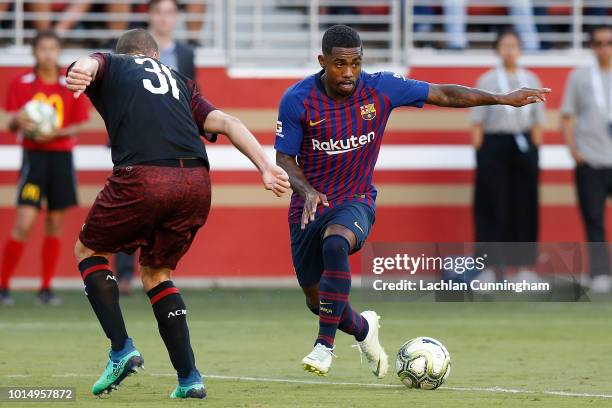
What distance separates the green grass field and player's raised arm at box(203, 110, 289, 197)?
121cm

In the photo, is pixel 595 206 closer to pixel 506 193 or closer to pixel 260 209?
pixel 506 193

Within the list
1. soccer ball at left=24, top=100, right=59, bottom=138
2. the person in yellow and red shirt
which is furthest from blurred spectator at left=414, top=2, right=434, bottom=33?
soccer ball at left=24, top=100, right=59, bottom=138

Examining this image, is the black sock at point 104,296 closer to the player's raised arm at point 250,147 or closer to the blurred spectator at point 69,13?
the player's raised arm at point 250,147

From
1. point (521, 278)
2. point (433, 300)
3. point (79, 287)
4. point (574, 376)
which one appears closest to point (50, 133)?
point (79, 287)

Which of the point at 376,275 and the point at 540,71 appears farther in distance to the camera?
the point at 540,71

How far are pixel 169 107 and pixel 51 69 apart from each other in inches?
249

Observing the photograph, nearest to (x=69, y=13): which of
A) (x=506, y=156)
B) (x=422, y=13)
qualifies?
(x=422, y=13)

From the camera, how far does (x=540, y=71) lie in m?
16.2

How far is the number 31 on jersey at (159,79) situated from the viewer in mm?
7986

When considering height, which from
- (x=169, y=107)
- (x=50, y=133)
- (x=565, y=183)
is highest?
(x=169, y=107)

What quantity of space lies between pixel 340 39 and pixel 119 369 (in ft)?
8.34

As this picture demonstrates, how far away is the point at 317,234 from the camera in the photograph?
30.2ft

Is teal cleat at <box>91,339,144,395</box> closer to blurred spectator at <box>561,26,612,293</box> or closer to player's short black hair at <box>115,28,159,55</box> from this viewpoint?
player's short black hair at <box>115,28,159,55</box>

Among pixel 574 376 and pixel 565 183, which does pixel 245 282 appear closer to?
pixel 565 183
